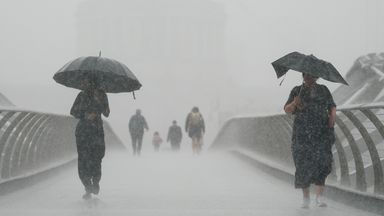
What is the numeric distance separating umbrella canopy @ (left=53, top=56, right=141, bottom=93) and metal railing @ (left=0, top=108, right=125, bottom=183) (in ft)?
2.53

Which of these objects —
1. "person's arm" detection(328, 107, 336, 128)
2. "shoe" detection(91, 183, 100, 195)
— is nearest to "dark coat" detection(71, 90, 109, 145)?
"shoe" detection(91, 183, 100, 195)

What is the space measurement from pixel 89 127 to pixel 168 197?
1.47 m

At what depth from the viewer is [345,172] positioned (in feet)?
30.4

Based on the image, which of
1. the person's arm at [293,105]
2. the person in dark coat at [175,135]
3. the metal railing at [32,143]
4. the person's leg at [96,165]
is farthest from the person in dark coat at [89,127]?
the person in dark coat at [175,135]

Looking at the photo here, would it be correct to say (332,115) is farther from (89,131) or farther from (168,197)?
(89,131)

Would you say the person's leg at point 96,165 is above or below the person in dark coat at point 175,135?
above

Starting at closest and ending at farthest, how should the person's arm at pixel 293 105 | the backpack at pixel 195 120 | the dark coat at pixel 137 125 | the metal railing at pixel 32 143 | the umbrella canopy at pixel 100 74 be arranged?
the person's arm at pixel 293 105 < the umbrella canopy at pixel 100 74 < the metal railing at pixel 32 143 < the dark coat at pixel 137 125 < the backpack at pixel 195 120

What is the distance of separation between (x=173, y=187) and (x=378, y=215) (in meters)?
4.12

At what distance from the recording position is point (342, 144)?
11.9 metres

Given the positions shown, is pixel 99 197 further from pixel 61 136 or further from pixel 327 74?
pixel 61 136

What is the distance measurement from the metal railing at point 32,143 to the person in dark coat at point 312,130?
322 centimetres

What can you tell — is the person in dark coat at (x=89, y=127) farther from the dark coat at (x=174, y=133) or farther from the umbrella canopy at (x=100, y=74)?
the dark coat at (x=174, y=133)

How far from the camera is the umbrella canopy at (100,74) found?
346 inches

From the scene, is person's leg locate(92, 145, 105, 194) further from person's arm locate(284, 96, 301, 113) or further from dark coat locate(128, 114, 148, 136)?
dark coat locate(128, 114, 148, 136)
